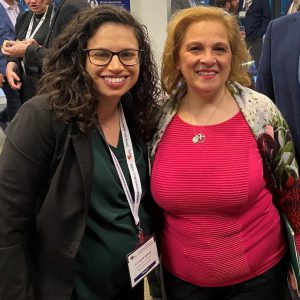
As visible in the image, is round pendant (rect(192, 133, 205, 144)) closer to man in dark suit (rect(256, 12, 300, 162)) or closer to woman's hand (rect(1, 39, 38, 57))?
man in dark suit (rect(256, 12, 300, 162))

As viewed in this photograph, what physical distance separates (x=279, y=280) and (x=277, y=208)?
0.84 ft

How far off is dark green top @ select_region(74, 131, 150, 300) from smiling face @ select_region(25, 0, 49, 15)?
5.10 feet

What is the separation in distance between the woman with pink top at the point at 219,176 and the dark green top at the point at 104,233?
147mm

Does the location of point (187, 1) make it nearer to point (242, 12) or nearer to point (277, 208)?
point (242, 12)

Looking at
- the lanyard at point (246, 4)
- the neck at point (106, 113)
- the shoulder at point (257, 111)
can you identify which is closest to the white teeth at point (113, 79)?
the neck at point (106, 113)

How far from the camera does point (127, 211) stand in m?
1.38

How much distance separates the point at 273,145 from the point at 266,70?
466 millimetres

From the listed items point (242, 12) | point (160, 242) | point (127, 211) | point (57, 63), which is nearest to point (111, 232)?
point (127, 211)

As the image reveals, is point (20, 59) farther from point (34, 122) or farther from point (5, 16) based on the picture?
point (5, 16)

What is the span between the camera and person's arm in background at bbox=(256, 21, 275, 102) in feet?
5.65

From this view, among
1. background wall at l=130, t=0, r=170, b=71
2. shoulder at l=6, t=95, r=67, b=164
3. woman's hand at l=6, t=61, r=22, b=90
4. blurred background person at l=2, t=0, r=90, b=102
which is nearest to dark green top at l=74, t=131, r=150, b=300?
shoulder at l=6, t=95, r=67, b=164

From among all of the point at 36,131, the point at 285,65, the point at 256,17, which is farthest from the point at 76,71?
the point at 256,17

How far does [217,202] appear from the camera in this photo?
1.33 meters

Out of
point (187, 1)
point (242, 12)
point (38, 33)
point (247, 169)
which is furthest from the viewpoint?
point (242, 12)
